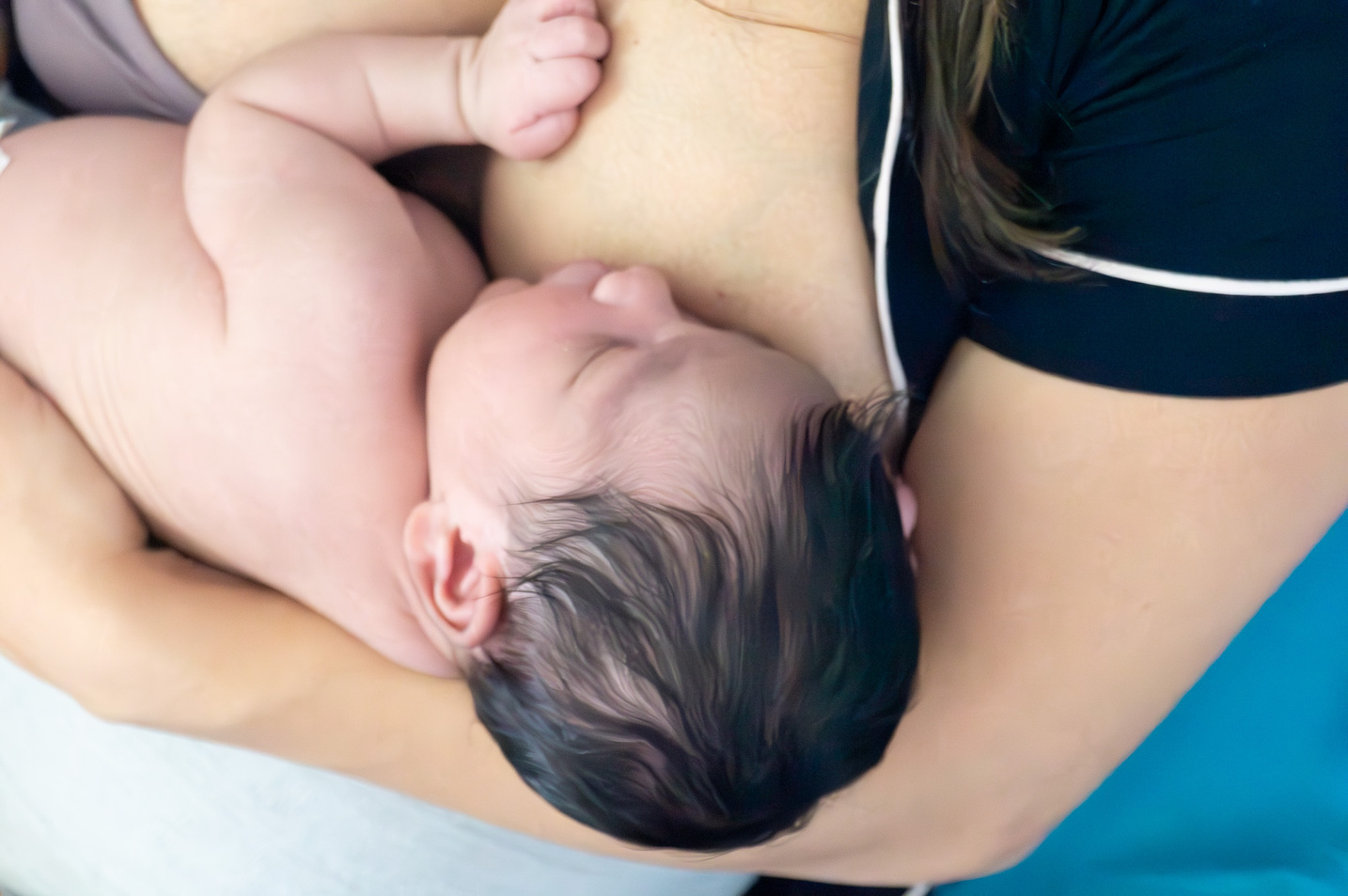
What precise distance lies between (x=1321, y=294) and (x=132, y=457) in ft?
3.46

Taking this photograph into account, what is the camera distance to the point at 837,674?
708 mm

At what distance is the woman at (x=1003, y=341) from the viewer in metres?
0.68

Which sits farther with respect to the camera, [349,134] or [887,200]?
[349,134]

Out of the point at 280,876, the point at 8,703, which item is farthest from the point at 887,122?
the point at 8,703

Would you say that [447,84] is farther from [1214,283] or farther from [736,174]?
[1214,283]

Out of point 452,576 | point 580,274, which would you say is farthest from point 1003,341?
point 452,576

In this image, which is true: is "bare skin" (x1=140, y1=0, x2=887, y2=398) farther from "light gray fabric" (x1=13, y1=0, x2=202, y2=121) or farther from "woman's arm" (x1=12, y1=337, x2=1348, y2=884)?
"light gray fabric" (x1=13, y1=0, x2=202, y2=121)

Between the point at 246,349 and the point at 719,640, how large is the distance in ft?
1.68

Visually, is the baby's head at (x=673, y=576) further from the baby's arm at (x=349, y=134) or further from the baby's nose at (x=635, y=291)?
the baby's arm at (x=349, y=134)

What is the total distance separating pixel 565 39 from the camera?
795 mm

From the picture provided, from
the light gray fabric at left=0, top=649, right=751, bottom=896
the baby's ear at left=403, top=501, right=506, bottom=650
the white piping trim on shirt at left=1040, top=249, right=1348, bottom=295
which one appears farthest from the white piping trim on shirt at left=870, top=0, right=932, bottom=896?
the light gray fabric at left=0, top=649, right=751, bottom=896

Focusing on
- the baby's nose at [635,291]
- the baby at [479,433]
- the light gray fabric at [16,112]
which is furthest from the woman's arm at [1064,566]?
the light gray fabric at [16,112]

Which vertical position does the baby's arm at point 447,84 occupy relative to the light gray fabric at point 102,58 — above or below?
above

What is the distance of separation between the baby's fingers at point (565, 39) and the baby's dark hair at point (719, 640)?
38 centimetres
